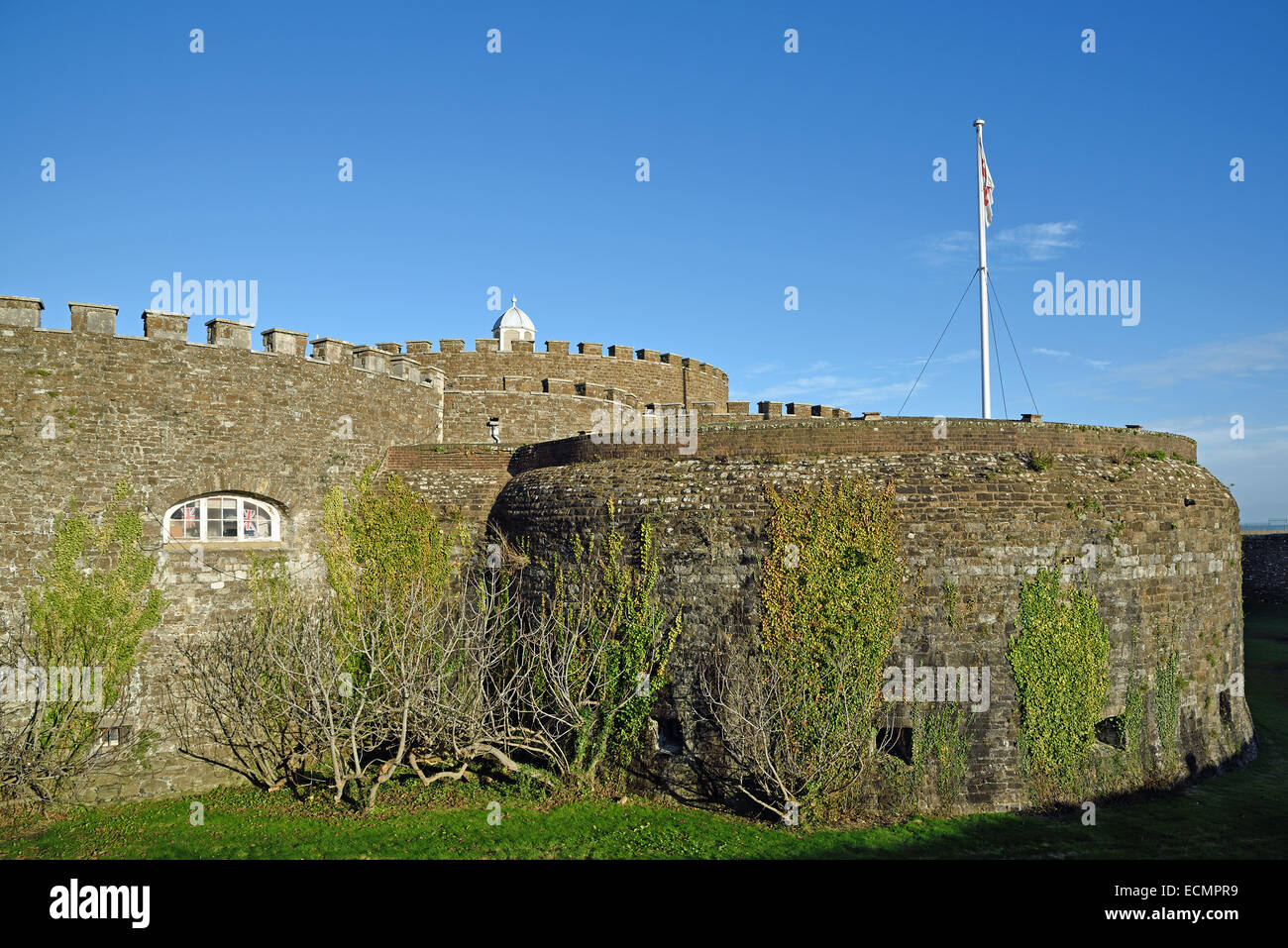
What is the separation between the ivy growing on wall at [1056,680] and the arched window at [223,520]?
15.5m

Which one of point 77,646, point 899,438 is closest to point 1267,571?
point 899,438

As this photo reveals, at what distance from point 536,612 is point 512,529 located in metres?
2.28

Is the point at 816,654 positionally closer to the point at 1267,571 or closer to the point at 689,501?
the point at 689,501

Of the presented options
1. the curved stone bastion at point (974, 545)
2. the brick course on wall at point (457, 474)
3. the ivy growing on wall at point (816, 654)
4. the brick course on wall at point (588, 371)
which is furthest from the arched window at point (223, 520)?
A: the ivy growing on wall at point (816, 654)

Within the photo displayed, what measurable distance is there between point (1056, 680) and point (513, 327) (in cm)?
2564

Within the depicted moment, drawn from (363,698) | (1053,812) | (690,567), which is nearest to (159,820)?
(363,698)

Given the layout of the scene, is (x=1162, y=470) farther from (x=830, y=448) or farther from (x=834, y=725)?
(x=834, y=725)

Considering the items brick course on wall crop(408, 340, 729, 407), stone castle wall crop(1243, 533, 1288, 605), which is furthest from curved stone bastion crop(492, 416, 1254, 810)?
stone castle wall crop(1243, 533, 1288, 605)

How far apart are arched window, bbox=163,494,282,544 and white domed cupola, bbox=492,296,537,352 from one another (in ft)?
53.8

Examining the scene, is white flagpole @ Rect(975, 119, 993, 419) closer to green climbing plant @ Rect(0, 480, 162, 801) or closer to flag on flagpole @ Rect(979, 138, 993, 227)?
flag on flagpole @ Rect(979, 138, 993, 227)

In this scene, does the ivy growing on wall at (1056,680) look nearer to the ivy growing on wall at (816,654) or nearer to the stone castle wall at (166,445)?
the ivy growing on wall at (816,654)

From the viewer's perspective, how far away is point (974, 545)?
1359 centimetres

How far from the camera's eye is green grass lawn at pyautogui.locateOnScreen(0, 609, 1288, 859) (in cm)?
1208
